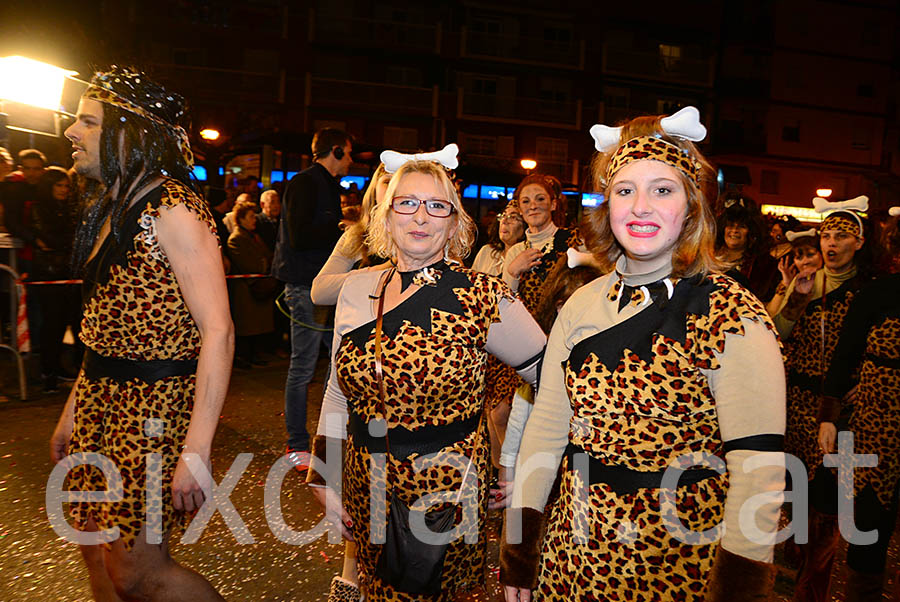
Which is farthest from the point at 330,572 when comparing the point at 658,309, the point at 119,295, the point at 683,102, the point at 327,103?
the point at 683,102

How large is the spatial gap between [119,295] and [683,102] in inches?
1447

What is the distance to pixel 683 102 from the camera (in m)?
34.2

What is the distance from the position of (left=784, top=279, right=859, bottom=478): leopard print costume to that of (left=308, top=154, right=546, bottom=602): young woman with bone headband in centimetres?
252

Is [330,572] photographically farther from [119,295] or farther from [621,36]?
[621,36]

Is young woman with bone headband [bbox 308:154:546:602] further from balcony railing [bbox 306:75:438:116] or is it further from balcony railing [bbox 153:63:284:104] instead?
balcony railing [bbox 153:63:284:104]

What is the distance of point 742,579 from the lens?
1569 mm

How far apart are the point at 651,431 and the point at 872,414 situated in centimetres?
240

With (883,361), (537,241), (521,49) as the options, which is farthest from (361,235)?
(521,49)

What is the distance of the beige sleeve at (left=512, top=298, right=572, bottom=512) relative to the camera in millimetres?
2016

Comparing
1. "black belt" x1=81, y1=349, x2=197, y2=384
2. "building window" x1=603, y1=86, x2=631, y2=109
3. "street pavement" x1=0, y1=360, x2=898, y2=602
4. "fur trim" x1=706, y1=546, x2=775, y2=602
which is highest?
"building window" x1=603, y1=86, x2=631, y2=109

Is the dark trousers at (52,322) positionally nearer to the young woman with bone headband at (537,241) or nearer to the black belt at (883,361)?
the young woman with bone headband at (537,241)

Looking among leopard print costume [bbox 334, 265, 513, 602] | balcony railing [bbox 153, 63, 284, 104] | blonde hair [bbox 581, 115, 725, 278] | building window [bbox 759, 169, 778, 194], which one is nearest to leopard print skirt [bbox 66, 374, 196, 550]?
leopard print costume [bbox 334, 265, 513, 602]

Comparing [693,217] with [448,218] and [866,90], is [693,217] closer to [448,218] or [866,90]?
[448,218]

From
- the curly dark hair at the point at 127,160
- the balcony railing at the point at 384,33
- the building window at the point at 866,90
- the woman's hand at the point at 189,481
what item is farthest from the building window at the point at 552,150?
the woman's hand at the point at 189,481
